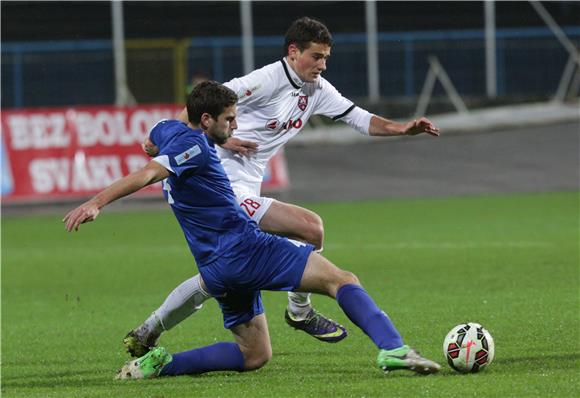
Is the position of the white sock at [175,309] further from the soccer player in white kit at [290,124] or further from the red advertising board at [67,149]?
the red advertising board at [67,149]

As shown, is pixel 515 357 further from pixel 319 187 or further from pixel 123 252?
pixel 319 187

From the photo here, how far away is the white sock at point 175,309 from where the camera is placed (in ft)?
25.5

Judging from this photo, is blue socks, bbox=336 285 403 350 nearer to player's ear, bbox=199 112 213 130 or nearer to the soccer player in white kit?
player's ear, bbox=199 112 213 130

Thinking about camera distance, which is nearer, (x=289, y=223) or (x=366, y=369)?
(x=366, y=369)

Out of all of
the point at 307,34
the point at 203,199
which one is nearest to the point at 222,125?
the point at 203,199

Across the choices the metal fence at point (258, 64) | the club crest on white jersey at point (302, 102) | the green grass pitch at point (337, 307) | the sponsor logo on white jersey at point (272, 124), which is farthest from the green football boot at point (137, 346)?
the metal fence at point (258, 64)

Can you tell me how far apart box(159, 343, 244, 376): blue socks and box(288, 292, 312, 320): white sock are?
1242 mm

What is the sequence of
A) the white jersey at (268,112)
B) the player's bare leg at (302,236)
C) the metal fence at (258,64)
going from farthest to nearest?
A: the metal fence at (258,64), the white jersey at (268,112), the player's bare leg at (302,236)

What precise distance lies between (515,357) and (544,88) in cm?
2911

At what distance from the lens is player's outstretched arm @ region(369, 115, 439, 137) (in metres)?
8.38

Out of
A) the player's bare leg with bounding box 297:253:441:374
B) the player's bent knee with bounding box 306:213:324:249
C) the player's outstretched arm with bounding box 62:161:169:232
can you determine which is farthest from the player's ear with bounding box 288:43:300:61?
the player's outstretched arm with bounding box 62:161:169:232

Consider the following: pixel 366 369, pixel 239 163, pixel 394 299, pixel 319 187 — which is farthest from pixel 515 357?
pixel 319 187

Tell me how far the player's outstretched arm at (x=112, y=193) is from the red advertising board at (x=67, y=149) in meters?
14.8

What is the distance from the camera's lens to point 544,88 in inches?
1411
